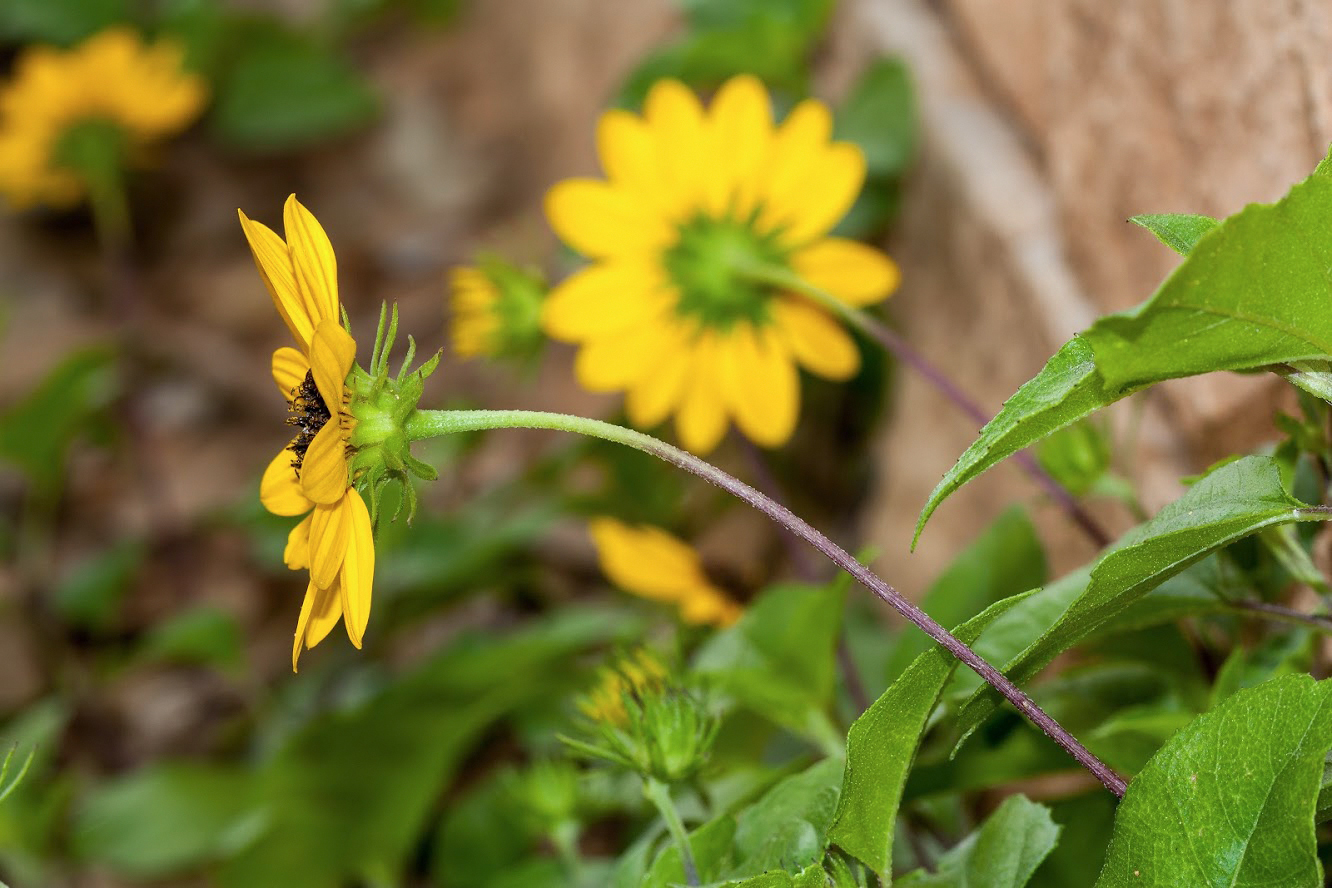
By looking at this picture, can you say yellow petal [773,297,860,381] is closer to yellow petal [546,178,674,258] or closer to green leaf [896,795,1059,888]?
yellow petal [546,178,674,258]

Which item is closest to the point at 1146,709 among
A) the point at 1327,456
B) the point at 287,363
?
the point at 1327,456

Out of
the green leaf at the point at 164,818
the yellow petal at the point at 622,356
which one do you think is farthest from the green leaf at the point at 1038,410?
the green leaf at the point at 164,818

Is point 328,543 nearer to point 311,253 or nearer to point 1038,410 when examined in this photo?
point 311,253

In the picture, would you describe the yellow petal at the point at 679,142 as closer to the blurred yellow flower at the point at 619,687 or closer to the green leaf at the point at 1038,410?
the blurred yellow flower at the point at 619,687

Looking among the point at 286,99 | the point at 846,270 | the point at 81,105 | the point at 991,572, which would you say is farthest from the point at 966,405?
the point at 286,99

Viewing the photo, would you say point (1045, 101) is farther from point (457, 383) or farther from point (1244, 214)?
point (457, 383)

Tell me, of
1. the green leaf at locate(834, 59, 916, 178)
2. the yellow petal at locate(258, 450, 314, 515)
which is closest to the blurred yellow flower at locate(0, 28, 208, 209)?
the green leaf at locate(834, 59, 916, 178)
